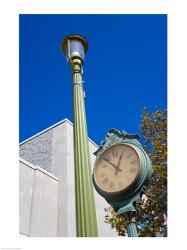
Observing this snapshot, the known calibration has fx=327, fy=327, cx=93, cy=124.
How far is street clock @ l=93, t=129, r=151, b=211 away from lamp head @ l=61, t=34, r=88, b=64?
0.97 m

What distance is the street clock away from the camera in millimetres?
3230

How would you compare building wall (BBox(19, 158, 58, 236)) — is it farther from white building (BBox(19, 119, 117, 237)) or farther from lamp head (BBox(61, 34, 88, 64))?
lamp head (BBox(61, 34, 88, 64))

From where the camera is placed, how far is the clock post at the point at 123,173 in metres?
3.22

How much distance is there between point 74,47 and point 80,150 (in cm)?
117

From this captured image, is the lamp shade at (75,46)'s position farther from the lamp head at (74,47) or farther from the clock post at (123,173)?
the clock post at (123,173)

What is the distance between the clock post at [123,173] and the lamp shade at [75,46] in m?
0.97

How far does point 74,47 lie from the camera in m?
3.28
